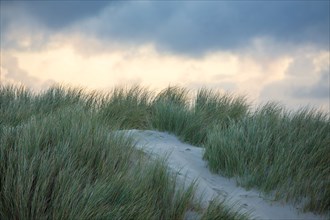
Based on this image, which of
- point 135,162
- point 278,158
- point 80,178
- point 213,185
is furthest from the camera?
point 278,158

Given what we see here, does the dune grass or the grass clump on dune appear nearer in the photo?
the dune grass

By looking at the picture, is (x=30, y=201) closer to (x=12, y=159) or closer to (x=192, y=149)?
(x=12, y=159)

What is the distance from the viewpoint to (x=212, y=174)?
5.52 meters

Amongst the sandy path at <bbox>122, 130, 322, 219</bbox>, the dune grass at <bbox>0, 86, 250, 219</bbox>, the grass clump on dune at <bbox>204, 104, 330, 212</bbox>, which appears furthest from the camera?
the grass clump on dune at <bbox>204, 104, 330, 212</bbox>

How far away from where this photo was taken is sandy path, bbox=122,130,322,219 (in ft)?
15.8

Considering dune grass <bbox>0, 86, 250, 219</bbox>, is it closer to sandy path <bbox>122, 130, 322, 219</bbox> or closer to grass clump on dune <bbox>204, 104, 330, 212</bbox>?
sandy path <bbox>122, 130, 322, 219</bbox>

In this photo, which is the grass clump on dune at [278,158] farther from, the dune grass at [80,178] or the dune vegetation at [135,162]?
the dune grass at [80,178]

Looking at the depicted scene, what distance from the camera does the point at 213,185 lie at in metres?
5.16

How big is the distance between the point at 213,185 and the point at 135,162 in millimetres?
1011

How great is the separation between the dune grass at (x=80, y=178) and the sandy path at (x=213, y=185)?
1.35ft

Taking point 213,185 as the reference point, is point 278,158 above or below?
above

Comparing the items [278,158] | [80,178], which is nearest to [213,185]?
[278,158]

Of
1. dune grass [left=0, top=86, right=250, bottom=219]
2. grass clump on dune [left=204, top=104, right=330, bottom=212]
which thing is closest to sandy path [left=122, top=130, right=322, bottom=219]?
grass clump on dune [left=204, top=104, right=330, bottom=212]

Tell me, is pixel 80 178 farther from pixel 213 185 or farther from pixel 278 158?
pixel 278 158
